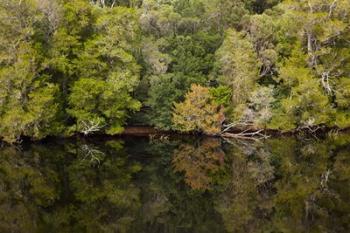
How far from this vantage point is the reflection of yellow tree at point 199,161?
31748mm

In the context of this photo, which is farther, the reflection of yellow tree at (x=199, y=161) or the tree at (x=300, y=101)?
the tree at (x=300, y=101)

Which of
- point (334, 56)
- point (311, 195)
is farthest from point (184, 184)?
point (334, 56)

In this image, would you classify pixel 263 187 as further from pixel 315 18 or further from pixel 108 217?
pixel 315 18

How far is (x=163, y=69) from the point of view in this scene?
48.8m

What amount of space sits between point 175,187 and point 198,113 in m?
17.9

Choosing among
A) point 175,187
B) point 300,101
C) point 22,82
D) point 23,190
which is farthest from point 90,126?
point 300,101

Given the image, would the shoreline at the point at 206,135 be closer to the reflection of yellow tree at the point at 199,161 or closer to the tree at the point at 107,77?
the tree at the point at 107,77

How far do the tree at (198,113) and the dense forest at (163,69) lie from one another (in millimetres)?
103

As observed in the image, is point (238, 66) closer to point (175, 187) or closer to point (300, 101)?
point (300, 101)

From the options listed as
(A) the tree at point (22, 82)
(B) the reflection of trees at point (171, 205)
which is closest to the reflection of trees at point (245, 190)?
(B) the reflection of trees at point (171, 205)

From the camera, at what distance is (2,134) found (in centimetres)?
4197

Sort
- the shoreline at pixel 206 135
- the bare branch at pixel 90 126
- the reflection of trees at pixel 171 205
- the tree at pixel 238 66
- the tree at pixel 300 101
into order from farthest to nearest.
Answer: the shoreline at pixel 206 135, the tree at pixel 238 66, the tree at pixel 300 101, the bare branch at pixel 90 126, the reflection of trees at pixel 171 205

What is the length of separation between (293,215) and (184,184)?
8.92 m

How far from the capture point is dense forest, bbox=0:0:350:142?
140 ft
